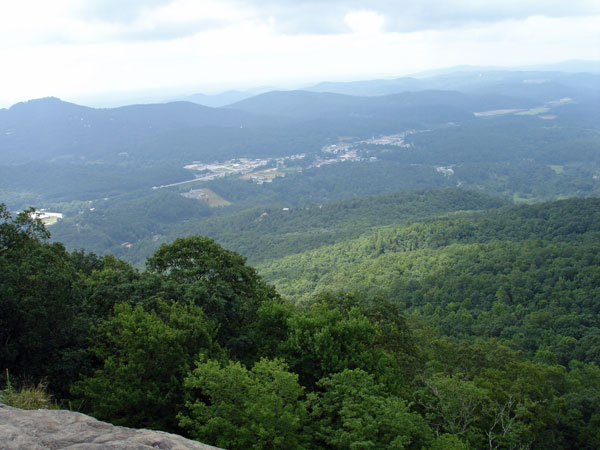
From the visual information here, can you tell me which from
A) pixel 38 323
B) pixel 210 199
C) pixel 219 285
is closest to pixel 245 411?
pixel 38 323

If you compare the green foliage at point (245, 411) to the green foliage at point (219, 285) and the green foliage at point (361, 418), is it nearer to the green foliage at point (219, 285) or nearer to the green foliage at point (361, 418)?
the green foliage at point (361, 418)

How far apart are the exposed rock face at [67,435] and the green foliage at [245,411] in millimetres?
3002

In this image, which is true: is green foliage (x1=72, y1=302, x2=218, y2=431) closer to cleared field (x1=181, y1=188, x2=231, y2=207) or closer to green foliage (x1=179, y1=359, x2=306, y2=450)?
green foliage (x1=179, y1=359, x2=306, y2=450)

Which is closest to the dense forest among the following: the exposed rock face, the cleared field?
the exposed rock face

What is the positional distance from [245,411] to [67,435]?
4.97m

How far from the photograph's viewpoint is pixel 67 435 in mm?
9430

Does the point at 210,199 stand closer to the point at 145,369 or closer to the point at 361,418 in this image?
the point at 145,369

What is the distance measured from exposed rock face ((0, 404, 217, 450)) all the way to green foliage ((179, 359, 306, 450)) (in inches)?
118

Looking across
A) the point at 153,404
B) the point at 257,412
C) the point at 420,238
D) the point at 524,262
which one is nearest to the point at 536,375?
the point at 257,412

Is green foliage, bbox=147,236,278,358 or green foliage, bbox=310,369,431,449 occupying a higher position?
green foliage, bbox=147,236,278,358

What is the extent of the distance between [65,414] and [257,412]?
5065 mm

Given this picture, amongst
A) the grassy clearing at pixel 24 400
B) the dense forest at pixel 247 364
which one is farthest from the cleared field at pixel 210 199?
the grassy clearing at pixel 24 400

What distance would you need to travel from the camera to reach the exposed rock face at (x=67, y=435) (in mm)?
9000

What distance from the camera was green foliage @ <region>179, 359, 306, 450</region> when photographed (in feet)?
42.5
